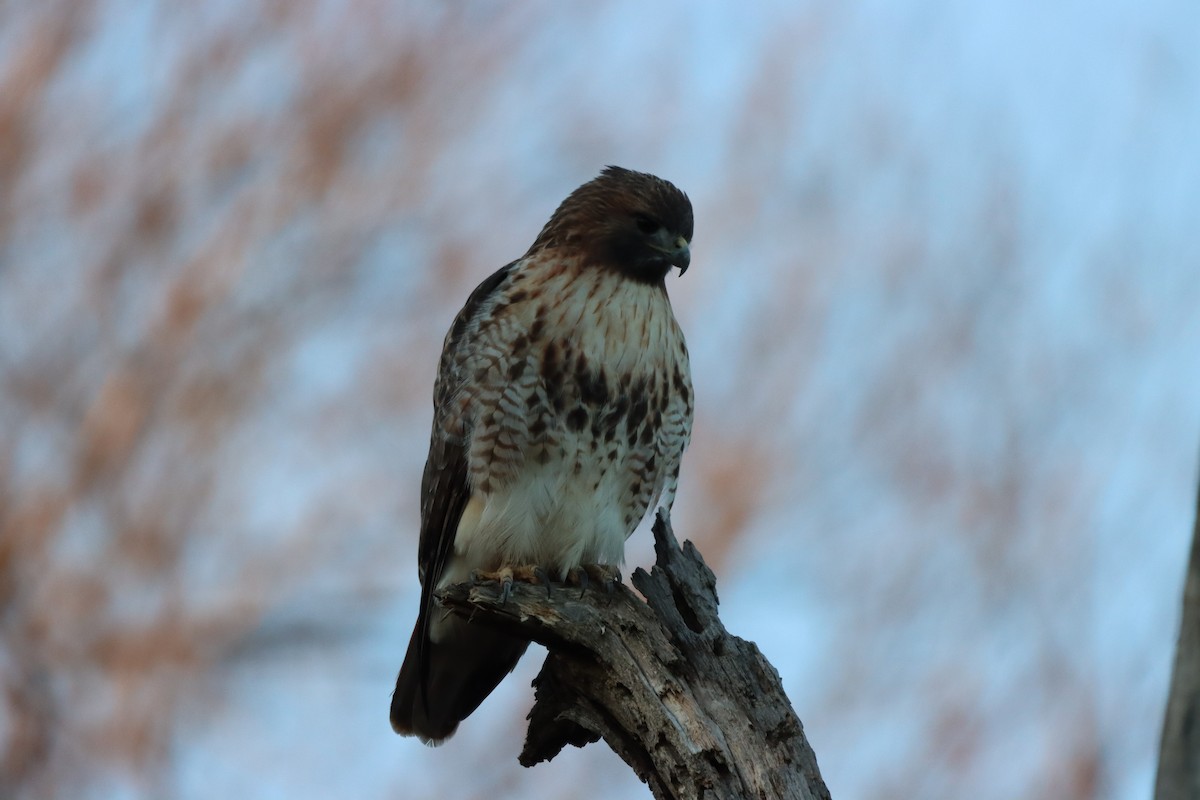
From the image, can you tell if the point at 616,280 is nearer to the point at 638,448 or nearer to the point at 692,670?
the point at 638,448

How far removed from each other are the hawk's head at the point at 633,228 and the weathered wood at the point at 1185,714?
300cm

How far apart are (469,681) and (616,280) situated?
1.45 m

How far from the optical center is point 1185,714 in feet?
5.23

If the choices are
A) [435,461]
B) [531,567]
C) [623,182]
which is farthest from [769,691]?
[623,182]

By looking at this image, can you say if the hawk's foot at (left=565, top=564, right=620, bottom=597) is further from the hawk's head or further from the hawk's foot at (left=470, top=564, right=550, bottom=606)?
the hawk's head

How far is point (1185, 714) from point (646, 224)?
324cm

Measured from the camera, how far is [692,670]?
3357 mm

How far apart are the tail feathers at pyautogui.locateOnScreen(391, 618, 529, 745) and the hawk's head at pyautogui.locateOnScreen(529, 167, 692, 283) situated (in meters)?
1.31

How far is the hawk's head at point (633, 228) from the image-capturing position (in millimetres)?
4578

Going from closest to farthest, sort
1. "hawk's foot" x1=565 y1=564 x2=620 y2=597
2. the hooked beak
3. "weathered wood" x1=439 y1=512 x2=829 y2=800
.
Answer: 1. "weathered wood" x1=439 y1=512 x2=829 y2=800
2. "hawk's foot" x1=565 y1=564 x2=620 y2=597
3. the hooked beak

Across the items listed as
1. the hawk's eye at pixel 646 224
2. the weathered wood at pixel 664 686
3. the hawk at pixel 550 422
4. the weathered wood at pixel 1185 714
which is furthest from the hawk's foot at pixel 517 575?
the weathered wood at pixel 1185 714

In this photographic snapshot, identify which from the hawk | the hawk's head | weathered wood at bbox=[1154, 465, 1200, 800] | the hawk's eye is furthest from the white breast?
weathered wood at bbox=[1154, 465, 1200, 800]

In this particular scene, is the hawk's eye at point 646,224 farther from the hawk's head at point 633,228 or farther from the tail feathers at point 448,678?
the tail feathers at point 448,678

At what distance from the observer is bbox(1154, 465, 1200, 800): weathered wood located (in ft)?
5.10
